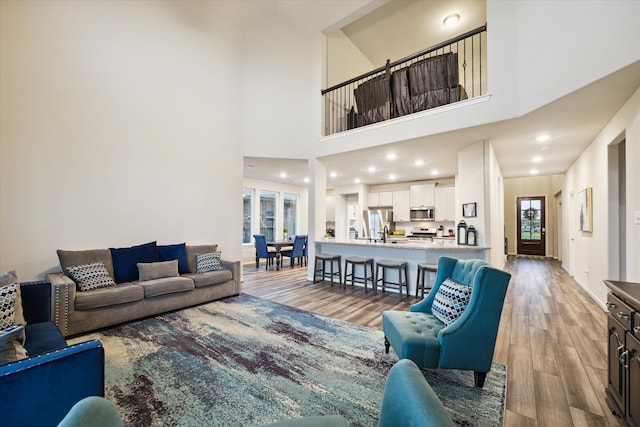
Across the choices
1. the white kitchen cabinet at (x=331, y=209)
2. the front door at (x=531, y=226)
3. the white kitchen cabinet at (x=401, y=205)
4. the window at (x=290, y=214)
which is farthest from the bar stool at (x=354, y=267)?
the front door at (x=531, y=226)

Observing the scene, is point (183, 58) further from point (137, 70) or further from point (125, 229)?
point (125, 229)

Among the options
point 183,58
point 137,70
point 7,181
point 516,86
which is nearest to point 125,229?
point 7,181

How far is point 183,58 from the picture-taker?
496 cm

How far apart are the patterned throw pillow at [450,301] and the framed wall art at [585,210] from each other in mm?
4148

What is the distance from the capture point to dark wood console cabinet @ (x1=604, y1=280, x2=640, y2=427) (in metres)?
1.50

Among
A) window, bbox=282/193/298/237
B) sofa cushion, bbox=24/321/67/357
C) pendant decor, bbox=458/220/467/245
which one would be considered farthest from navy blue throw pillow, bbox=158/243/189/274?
window, bbox=282/193/298/237

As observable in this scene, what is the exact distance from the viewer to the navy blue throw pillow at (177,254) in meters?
4.37

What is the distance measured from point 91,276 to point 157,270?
29.4 inches

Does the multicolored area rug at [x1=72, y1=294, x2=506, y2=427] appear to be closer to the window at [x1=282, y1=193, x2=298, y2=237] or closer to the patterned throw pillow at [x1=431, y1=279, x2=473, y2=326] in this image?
the patterned throw pillow at [x1=431, y1=279, x2=473, y2=326]

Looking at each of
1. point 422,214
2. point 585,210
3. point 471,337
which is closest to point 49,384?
point 471,337

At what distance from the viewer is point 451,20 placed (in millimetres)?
6109

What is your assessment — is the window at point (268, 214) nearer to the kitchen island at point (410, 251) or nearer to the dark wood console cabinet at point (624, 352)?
the kitchen island at point (410, 251)

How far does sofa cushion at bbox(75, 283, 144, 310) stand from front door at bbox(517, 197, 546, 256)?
1263 centimetres

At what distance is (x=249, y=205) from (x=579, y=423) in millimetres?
8088
